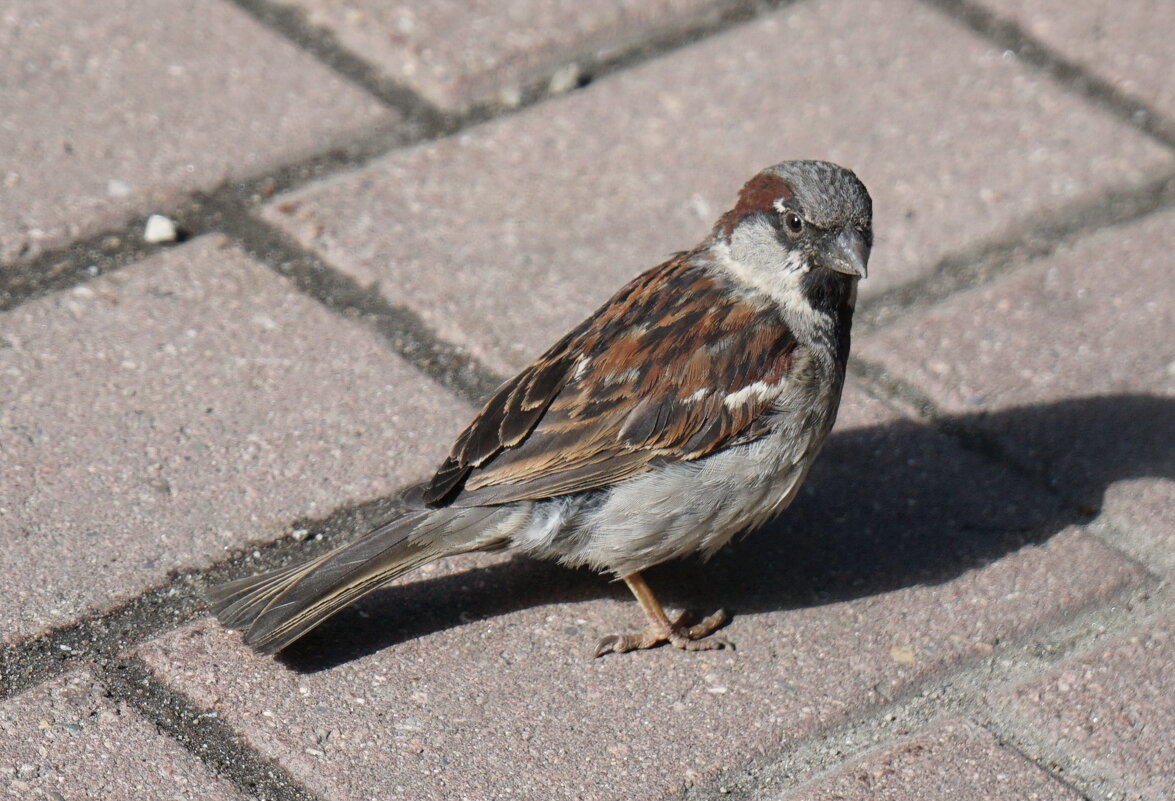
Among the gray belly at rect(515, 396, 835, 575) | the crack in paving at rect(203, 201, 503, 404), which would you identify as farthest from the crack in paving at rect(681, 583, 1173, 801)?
the crack in paving at rect(203, 201, 503, 404)

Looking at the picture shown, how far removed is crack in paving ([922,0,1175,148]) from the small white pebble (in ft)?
7.47

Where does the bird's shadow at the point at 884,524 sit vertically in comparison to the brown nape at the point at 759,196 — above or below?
below

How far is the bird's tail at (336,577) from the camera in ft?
8.71

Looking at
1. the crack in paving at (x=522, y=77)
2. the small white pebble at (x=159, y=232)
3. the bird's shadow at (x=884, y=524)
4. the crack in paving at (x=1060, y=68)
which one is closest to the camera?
the bird's shadow at (x=884, y=524)

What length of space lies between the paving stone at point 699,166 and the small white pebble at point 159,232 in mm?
249

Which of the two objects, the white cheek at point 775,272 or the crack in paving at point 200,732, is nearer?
the crack in paving at point 200,732

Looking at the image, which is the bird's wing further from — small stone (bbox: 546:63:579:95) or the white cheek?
small stone (bbox: 546:63:579:95)

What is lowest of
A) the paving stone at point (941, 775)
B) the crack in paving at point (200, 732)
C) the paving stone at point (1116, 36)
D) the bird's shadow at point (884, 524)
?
the bird's shadow at point (884, 524)

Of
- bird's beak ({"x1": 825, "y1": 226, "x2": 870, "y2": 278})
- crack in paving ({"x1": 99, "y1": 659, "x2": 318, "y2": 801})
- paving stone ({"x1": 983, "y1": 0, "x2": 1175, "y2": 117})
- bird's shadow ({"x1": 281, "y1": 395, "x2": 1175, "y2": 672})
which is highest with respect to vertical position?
bird's beak ({"x1": 825, "y1": 226, "x2": 870, "y2": 278})

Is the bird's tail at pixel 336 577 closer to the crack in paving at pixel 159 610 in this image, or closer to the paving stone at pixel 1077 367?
the crack in paving at pixel 159 610

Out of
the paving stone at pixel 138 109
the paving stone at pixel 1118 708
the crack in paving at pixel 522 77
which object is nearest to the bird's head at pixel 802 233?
the paving stone at pixel 1118 708

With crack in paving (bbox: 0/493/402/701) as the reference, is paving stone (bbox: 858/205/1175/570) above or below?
below

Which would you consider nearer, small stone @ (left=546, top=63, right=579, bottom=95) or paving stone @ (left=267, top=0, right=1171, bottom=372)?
paving stone @ (left=267, top=0, right=1171, bottom=372)

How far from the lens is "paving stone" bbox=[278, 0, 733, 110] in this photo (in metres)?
4.04
